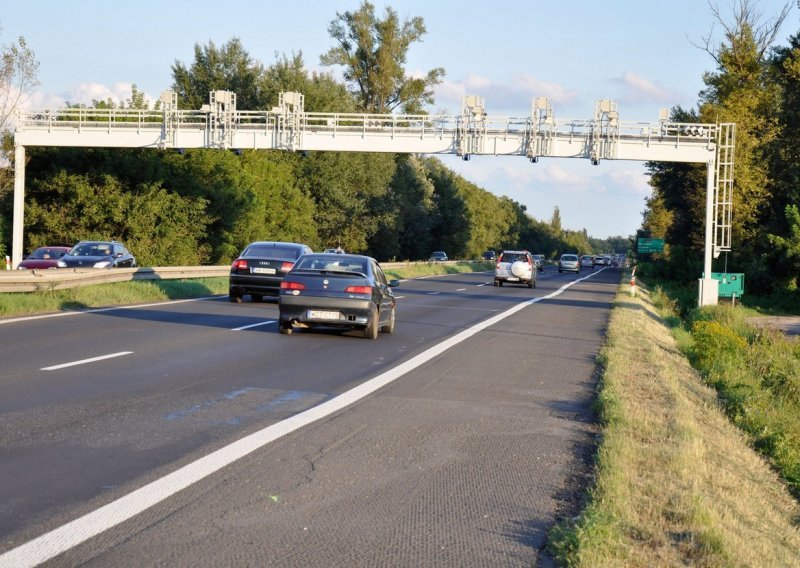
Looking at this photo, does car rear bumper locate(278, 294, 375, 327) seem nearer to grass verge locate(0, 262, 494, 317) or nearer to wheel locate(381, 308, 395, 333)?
wheel locate(381, 308, 395, 333)

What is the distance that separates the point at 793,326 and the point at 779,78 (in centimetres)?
2394

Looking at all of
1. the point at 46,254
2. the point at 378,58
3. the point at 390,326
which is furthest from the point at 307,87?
the point at 390,326

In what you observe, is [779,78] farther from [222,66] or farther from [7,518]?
[7,518]

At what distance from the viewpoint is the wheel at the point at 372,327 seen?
16.5 m

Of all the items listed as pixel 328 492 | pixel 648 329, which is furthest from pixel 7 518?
pixel 648 329

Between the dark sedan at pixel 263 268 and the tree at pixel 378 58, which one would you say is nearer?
the dark sedan at pixel 263 268

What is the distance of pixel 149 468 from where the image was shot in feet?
22.5

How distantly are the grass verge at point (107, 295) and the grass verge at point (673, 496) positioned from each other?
511 inches

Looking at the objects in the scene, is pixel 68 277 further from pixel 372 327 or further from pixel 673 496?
pixel 673 496

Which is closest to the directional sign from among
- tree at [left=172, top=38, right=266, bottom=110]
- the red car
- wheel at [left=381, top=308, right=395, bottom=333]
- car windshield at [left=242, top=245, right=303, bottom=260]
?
tree at [left=172, top=38, right=266, bottom=110]

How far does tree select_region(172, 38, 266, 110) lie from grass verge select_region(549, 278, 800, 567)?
67039mm

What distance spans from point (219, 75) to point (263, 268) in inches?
2226

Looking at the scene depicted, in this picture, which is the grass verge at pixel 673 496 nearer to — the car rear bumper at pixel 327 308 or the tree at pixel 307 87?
the car rear bumper at pixel 327 308

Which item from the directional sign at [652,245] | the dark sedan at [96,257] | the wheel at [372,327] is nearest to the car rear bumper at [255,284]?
the wheel at [372,327]
